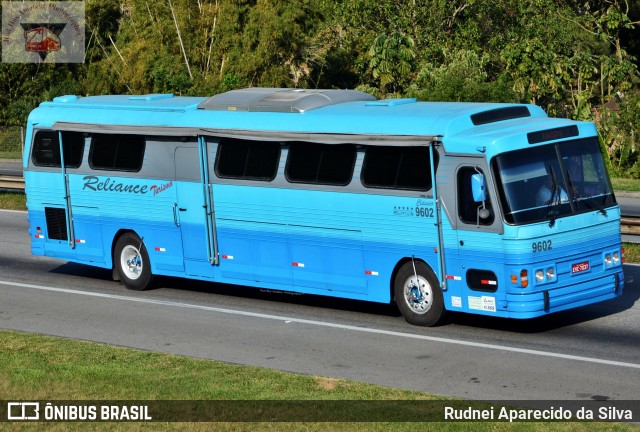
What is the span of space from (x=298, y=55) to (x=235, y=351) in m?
34.3

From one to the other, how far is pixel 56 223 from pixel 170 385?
343 inches

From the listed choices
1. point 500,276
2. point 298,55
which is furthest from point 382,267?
point 298,55

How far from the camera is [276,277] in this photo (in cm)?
1767

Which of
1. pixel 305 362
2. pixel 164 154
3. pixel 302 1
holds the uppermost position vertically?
pixel 302 1

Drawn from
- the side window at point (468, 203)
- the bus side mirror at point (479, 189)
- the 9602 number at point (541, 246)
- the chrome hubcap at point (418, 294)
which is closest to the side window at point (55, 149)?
the chrome hubcap at point (418, 294)

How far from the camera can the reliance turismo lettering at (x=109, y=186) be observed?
19391 millimetres

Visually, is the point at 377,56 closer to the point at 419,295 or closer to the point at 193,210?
the point at 193,210

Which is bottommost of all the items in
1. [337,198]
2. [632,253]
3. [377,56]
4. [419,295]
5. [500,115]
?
[632,253]

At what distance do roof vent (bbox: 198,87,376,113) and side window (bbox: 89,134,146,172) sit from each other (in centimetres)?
144

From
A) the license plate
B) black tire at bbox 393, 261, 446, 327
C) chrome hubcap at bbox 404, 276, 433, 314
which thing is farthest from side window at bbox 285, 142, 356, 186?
the license plate

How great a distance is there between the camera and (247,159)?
17859mm

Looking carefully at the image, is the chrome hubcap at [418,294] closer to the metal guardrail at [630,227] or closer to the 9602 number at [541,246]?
the 9602 number at [541,246]

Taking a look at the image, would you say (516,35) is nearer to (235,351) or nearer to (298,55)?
(298,55)

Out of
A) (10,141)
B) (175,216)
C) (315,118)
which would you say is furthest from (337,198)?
(10,141)
